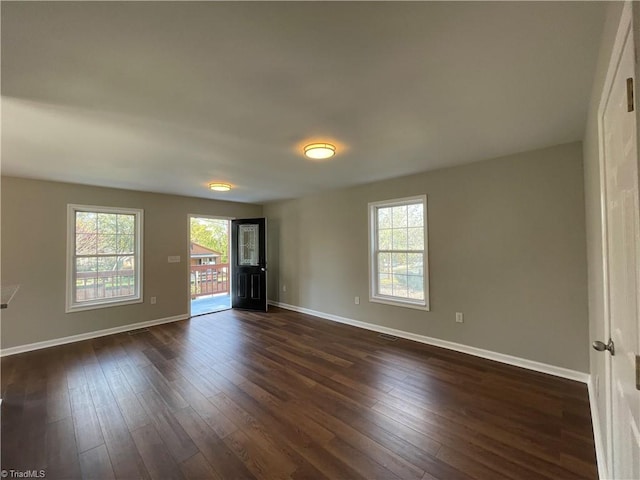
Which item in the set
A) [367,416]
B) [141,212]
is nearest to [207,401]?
[367,416]

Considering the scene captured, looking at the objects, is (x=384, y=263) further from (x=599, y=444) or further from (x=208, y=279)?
(x=208, y=279)

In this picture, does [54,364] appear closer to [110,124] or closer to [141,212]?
[141,212]

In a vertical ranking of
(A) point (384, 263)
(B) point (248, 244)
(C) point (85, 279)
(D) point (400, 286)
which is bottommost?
(D) point (400, 286)

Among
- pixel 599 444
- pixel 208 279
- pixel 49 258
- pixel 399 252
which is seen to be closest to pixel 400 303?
pixel 399 252

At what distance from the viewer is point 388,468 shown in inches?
63.2

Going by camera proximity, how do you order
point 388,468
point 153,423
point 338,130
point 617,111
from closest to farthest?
point 617,111
point 388,468
point 153,423
point 338,130

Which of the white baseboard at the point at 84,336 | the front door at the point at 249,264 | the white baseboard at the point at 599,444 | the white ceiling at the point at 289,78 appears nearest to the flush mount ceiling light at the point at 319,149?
the white ceiling at the point at 289,78

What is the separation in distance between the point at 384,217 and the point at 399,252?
62 centimetres

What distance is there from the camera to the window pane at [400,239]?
3960 millimetres

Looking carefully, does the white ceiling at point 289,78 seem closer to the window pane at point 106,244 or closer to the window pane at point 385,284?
the window pane at point 106,244

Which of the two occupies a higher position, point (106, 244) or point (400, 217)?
point (400, 217)

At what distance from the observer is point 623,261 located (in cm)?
100

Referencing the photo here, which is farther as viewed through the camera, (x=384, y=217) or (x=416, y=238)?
(x=384, y=217)

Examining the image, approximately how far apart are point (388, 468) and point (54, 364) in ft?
12.7
